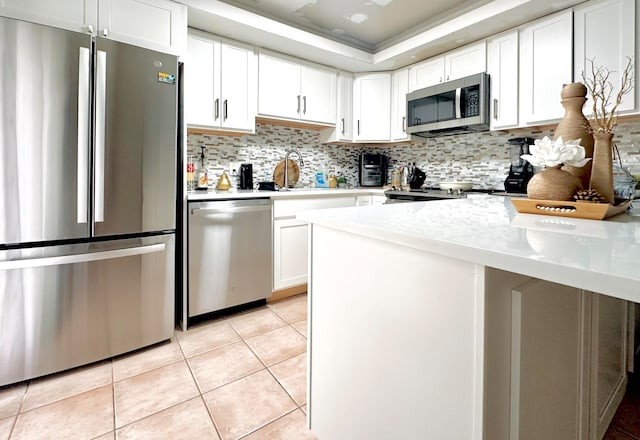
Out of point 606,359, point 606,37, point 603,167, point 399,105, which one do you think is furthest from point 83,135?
point 606,37

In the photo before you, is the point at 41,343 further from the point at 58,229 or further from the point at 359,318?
the point at 359,318

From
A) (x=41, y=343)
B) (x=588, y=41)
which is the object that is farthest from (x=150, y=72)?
(x=588, y=41)

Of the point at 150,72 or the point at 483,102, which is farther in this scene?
the point at 483,102

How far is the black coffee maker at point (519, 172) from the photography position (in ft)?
8.49

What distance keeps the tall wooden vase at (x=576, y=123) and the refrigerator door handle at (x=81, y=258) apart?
2010 mm

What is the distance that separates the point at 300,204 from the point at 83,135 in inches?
61.5

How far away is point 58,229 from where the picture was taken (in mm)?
1611

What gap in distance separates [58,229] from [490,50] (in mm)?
3246

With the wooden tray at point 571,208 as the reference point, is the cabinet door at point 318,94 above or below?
above

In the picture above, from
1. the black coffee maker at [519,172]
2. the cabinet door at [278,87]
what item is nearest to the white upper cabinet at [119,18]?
the cabinet door at [278,87]

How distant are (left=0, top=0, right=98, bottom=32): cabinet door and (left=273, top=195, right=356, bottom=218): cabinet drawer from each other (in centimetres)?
157

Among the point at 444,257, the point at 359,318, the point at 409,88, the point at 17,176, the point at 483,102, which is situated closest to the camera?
the point at 444,257

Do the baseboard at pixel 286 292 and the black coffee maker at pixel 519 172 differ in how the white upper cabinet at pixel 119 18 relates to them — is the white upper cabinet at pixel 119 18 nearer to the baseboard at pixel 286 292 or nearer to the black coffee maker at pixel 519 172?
the baseboard at pixel 286 292

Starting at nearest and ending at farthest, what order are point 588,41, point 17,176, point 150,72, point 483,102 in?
point 17,176 → point 150,72 → point 588,41 → point 483,102
